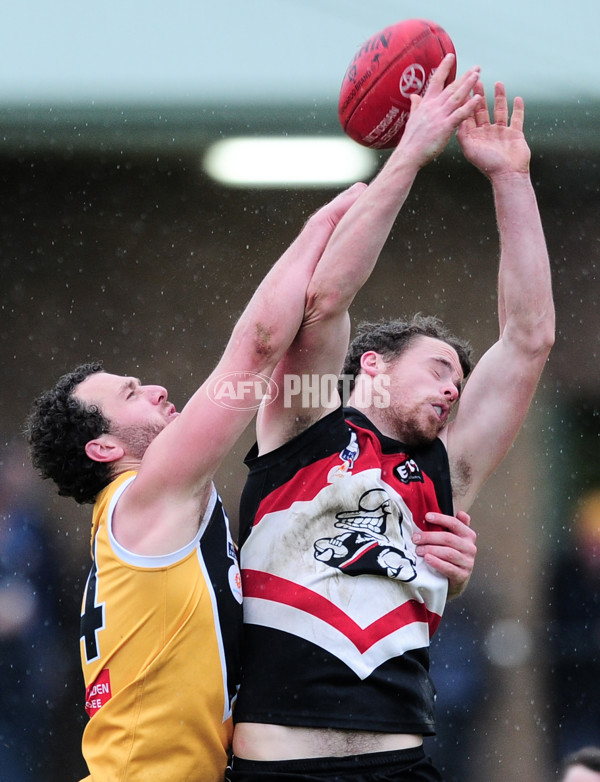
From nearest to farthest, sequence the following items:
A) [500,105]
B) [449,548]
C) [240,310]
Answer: [449,548] < [500,105] < [240,310]

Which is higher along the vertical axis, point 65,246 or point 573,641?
point 65,246

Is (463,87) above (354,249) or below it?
above

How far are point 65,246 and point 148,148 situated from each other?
2.56 feet

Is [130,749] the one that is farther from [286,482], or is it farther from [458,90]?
[458,90]

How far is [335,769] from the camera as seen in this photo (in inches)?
83.7

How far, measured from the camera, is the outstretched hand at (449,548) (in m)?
2.35

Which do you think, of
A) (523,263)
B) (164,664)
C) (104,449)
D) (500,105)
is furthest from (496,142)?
(164,664)

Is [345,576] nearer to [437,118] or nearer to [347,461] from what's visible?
[347,461]

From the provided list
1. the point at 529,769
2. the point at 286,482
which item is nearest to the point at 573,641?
the point at 529,769

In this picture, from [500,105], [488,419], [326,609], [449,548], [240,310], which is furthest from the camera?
[240,310]

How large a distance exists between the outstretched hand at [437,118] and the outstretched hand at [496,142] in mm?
305

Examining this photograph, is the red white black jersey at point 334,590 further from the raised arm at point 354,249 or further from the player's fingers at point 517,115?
the player's fingers at point 517,115

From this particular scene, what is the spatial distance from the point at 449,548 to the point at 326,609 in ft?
1.20

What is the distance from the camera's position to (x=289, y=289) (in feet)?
7.30
